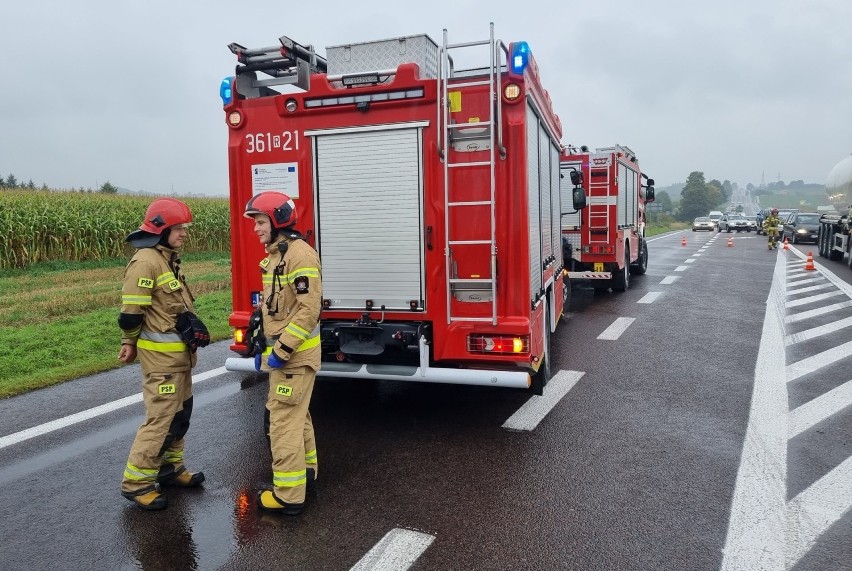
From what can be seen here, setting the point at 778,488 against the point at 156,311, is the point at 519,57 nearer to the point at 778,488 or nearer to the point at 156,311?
the point at 156,311

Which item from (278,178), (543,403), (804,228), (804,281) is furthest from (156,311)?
(804,228)

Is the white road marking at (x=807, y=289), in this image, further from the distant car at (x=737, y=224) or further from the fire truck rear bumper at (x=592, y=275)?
the distant car at (x=737, y=224)

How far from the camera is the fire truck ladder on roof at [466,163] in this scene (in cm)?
488

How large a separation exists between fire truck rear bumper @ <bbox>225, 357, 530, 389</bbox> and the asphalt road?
495mm

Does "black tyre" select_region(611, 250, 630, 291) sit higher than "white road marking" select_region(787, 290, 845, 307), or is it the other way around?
"black tyre" select_region(611, 250, 630, 291)

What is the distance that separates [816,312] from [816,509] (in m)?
8.45

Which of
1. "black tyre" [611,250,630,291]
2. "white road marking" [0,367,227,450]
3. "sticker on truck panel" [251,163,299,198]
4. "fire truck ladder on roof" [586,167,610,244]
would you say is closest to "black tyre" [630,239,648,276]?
"black tyre" [611,250,630,291]

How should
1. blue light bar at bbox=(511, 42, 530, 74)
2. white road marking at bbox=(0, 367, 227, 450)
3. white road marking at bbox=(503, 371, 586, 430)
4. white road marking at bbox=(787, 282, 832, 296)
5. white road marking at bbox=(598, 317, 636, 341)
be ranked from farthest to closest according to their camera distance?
white road marking at bbox=(787, 282, 832, 296) < white road marking at bbox=(598, 317, 636, 341) < white road marking at bbox=(503, 371, 586, 430) < white road marking at bbox=(0, 367, 227, 450) < blue light bar at bbox=(511, 42, 530, 74)

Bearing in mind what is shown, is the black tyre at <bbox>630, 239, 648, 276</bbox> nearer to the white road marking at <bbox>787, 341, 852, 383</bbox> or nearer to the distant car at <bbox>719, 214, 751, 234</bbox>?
the white road marking at <bbox>787, 341, 852, 383</bbox>

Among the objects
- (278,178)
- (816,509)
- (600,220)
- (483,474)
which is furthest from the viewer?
(600,220)

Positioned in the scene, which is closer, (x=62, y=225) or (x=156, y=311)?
(x=156, y=311)

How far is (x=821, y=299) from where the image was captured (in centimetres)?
1267

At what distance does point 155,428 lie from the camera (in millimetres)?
4055

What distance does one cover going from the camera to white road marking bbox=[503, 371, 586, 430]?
18.2 ft
